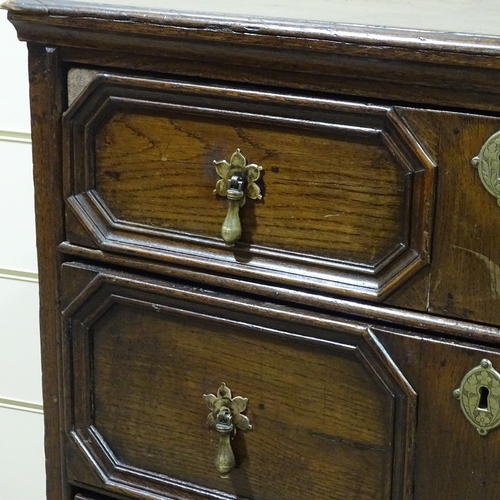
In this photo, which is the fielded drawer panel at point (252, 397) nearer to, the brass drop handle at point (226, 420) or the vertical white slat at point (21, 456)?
the brass drop handle at point (226, 420)

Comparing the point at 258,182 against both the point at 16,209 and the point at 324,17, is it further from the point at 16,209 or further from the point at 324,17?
the point at 16,209

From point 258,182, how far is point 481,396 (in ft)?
0.88

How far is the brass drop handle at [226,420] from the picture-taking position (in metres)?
0.86

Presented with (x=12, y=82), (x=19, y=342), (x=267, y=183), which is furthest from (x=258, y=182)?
(x=19, y=342)

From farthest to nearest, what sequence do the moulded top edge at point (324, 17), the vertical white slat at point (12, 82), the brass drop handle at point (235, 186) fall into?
the vertical white slat at point (12, 82) < the brass drop handle at point (235, 186) < the moulded top edge at point (324, 17)

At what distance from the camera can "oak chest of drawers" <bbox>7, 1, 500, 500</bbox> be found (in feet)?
2.41

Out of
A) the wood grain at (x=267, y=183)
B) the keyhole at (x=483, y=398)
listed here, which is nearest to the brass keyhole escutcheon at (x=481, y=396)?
the keyhole at (x=483, y=398)

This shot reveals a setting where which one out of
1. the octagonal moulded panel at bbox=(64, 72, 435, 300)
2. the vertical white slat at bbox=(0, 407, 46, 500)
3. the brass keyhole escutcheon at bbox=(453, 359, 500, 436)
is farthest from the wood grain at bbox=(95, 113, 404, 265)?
the vertical white slat at bbox=(0, 407, 46, 500)

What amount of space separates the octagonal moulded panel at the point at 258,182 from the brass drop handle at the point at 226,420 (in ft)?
0.41

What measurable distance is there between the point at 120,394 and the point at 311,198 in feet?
0.99

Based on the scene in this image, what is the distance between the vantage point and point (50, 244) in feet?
2.99

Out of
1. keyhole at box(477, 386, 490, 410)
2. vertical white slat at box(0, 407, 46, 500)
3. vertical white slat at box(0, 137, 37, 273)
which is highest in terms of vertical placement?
vertical white slat at box(0, 137, 37, 273)

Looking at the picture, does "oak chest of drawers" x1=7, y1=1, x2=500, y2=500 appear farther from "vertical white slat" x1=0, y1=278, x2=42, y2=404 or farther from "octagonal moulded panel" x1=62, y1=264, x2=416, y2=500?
"vertical white slat" x1=0, y1=278, x2=42, y2=404

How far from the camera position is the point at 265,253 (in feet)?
2.69
